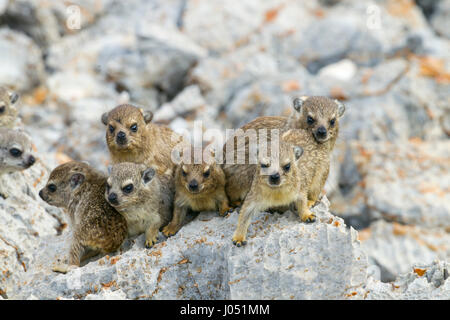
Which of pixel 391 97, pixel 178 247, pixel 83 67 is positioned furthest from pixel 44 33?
pixel 178 247

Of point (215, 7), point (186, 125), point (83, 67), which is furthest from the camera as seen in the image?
point (215, 7)

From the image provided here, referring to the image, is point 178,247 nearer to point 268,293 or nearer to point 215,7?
point 268,293

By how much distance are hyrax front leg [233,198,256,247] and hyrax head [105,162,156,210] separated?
5.38 ft

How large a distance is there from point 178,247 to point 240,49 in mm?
12805

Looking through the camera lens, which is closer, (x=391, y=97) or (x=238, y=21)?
(x=391, y=97)

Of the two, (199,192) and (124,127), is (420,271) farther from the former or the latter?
(124,127)

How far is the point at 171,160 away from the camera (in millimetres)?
9656

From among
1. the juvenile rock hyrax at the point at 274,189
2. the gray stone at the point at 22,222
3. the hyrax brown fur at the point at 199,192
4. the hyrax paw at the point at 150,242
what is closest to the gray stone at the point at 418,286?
the juvenile rock hyrax at the point at 274,189

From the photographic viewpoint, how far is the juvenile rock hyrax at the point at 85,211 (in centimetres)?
821

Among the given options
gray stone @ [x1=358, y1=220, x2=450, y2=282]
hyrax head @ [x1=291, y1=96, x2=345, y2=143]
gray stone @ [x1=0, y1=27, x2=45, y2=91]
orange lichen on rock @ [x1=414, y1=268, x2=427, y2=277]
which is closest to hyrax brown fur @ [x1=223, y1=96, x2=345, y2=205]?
hyrax head @ [x1=291, y1=96, x2=345, y2=143]

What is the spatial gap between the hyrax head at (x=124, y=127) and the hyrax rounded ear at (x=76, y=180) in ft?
2.84

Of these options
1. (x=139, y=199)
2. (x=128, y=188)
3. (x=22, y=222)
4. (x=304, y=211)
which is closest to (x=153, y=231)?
(x=139, y=199)

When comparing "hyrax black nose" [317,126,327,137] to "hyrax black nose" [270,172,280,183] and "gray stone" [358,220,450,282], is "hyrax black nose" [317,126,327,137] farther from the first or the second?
"gray stone" [358,220,450,282]

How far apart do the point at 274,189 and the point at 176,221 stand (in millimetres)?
1709
